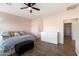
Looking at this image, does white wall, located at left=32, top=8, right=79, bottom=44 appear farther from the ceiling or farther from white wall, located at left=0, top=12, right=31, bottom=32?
white wall, located at left=0, top=12, right=31, bottom=32

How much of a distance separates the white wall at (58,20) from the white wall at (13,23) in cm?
189

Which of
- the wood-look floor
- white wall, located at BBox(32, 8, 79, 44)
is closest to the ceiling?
white wall, located at BBox(32, 8, 79, 44)

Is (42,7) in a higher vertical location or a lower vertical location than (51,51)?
higher

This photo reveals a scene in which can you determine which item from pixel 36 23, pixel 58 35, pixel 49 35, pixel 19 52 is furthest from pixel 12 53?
pixel 36 23

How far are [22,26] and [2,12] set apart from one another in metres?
1.93

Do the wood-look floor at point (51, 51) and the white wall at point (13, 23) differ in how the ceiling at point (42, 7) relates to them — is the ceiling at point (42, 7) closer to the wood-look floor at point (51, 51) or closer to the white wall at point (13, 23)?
the white wall at point (13, 23)

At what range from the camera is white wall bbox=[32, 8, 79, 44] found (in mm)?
4540

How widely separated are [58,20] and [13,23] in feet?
11.2

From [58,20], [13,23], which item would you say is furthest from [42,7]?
[13,23]

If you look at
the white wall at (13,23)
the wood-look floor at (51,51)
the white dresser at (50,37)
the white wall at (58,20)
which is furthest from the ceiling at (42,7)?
the wood-look floor at (51,51)

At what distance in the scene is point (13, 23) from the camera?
19.3 feet

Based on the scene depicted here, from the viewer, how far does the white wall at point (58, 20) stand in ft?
14.9

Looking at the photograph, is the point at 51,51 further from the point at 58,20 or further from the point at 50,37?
the point at 58,20

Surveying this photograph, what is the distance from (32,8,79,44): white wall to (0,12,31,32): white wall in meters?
1.89
